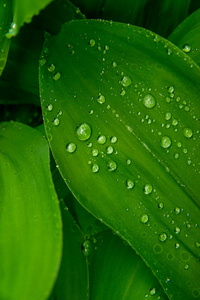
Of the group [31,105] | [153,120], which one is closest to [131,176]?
[153,120]

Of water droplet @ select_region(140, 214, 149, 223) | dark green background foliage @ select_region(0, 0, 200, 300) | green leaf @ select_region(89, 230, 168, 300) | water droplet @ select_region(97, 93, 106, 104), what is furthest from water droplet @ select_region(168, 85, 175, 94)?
green leaf @ select_region(89, 230, 168, 300)

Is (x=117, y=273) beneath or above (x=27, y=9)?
beneath

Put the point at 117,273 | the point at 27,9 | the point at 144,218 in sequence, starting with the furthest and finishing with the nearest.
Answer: the point at 117,273 < the point at 144,218 < the point at 27,9

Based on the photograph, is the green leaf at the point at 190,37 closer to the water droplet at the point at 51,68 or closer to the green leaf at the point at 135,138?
the green leaf at the point at 135,138

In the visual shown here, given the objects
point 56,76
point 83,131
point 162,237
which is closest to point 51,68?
point 56,76

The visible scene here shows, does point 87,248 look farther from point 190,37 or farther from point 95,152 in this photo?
point 190,37

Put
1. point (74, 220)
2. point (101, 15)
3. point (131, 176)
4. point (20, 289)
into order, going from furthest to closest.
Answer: point (101, 15) < point (74, 220) < point (131, 176) < point (20, 289)

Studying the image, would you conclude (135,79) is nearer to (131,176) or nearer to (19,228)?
(131,176)
